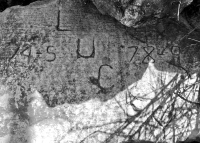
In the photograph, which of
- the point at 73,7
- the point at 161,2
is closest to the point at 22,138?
the point at 73,7

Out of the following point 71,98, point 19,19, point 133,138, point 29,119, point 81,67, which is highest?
point 19,19

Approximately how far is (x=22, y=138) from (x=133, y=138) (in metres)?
0.87

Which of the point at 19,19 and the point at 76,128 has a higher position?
the point at 19,19

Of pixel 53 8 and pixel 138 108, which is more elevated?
pixel 53 8

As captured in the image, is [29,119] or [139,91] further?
[139,91]

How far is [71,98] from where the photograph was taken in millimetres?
1957

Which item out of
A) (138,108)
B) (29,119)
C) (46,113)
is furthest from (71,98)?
(138,108)

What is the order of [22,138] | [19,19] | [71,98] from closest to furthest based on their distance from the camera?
[22,138], [71,98], [19,19]

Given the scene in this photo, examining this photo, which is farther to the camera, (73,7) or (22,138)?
(73,7)

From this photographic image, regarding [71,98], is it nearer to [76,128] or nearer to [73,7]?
[76,128]

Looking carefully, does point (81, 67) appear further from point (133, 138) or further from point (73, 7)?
point (133, 138)

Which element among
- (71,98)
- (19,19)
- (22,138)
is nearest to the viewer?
(22,138)

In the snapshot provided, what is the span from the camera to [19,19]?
2.09m

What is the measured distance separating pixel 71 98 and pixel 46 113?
0.23 m
